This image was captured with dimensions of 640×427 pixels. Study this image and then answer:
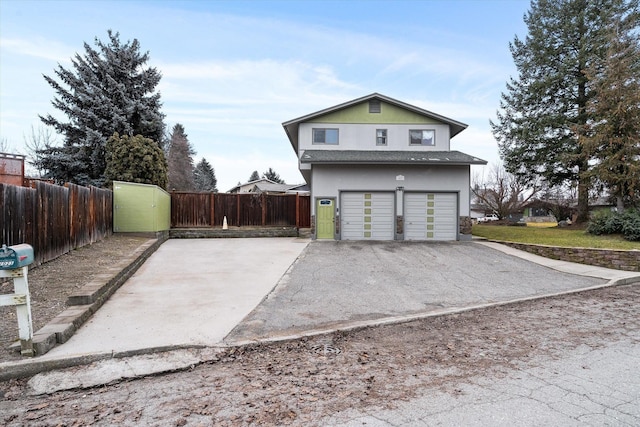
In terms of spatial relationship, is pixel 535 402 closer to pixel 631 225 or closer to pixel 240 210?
pixel 631 225

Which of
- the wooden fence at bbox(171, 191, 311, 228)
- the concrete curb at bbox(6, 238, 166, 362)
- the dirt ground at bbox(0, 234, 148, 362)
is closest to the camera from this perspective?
the concrete curb at bbox(6, 238, 166, 362)

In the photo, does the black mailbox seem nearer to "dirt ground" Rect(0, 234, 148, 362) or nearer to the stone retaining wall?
"dirt ground" Rect(0, 234, 148, 362)

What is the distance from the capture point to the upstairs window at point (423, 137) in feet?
63.6

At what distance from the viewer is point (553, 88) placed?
83.7 ft

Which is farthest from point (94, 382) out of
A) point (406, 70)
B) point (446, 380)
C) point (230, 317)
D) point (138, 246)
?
point (406, 70)

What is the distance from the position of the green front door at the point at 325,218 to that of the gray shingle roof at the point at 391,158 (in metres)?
1.89

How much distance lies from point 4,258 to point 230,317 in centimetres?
296

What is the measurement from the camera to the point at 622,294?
8.38 meters

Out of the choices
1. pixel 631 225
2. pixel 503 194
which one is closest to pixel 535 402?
pixel 631 225

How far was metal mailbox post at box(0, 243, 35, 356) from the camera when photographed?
3.92 m

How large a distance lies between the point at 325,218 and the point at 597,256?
32.6 ft

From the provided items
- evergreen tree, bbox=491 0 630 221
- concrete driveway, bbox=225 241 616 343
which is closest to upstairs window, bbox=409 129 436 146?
concrete driveway, bbox=225 241 616 343

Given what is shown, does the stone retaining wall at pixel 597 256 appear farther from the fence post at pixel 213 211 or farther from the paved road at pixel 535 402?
the fence post at pixel 213 211

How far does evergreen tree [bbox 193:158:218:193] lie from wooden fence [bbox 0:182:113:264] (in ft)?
165
